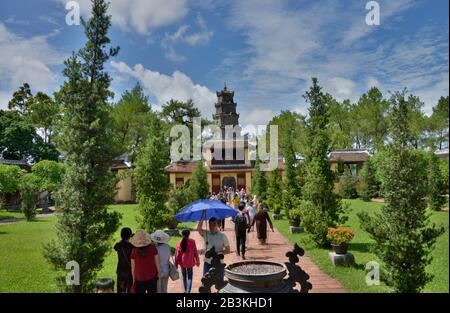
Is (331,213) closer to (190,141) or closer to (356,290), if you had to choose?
(356,290)

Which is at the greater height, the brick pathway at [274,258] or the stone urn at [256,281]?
the stone urn at [256,281]

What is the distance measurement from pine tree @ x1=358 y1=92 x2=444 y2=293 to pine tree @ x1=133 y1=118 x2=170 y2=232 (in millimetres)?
9268

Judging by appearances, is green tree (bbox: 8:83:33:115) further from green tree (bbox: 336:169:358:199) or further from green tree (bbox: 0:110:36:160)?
green tree (bbox: 336:169:358:199)

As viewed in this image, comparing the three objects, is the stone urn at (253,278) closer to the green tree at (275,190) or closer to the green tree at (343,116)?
the green tree at (275,190)

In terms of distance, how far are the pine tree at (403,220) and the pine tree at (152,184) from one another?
927 cm

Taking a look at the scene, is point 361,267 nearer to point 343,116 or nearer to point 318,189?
point 318,189

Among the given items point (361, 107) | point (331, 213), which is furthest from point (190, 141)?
point (331, 213)

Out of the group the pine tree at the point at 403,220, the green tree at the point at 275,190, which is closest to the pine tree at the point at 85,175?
the pine tree at the point at 403,220

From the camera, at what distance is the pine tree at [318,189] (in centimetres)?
1209

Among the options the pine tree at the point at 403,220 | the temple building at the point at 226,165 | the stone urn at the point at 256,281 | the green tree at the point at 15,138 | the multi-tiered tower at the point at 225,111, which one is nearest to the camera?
the stone urn at the point at 256,281

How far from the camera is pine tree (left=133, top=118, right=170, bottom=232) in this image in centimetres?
1392

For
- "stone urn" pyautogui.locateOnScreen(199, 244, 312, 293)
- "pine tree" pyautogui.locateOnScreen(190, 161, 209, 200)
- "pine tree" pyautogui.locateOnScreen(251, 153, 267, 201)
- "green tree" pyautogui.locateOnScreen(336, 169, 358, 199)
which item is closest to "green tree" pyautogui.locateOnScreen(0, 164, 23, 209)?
"pine tree" pyautogui.locateOnScreen(190, 161, 209, 200)

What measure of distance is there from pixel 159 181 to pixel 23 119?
35.3 meters

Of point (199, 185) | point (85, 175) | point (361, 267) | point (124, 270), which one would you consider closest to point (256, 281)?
point (124, 270)
